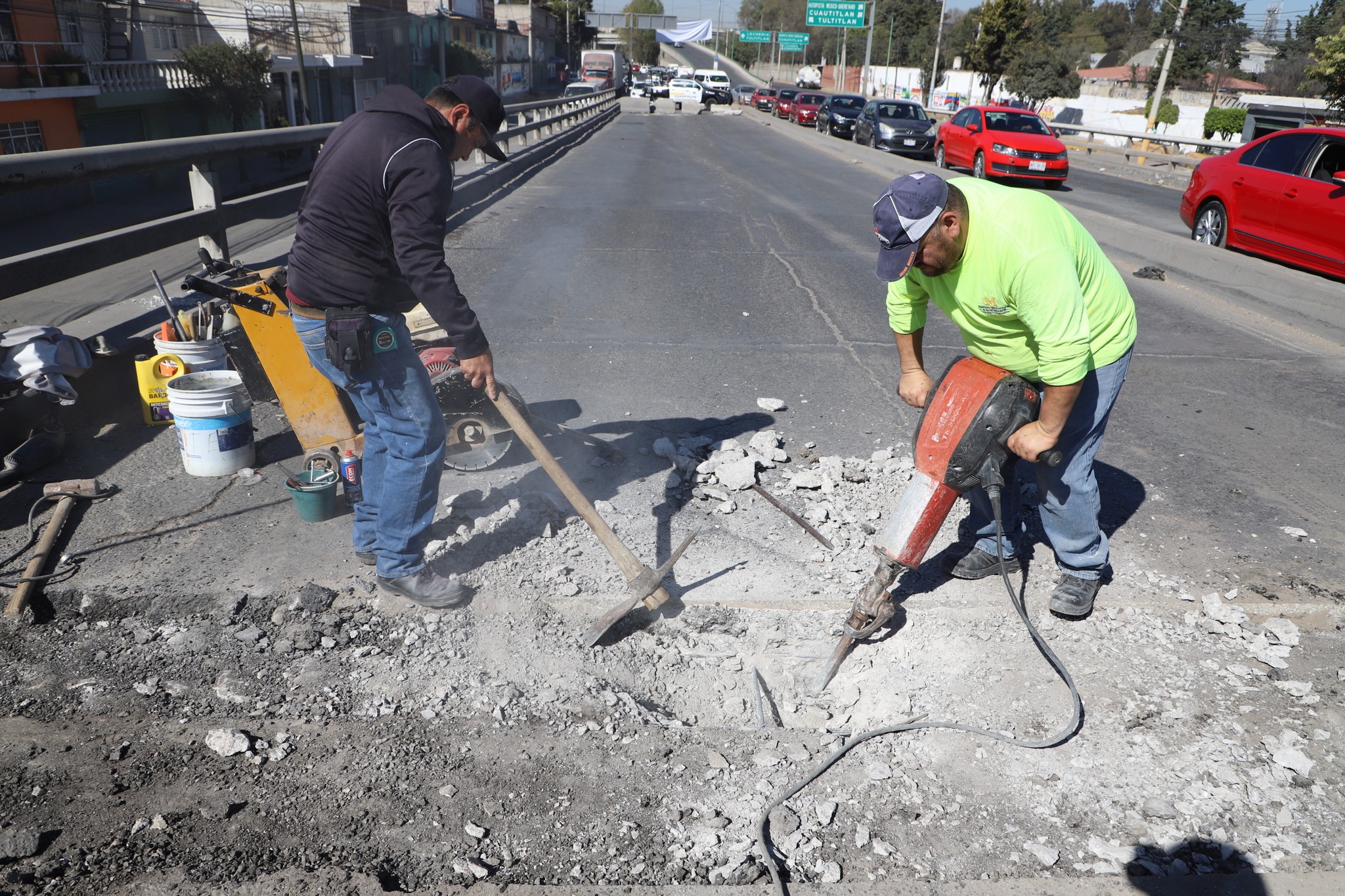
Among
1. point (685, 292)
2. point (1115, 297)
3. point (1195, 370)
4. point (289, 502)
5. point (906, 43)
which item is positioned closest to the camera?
point (1115, 297)

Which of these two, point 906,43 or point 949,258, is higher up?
point 906,43

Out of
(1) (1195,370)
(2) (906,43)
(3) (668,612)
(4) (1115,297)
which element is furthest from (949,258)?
(2) (906,43)

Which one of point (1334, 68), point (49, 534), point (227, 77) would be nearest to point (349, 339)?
point (49, 534)

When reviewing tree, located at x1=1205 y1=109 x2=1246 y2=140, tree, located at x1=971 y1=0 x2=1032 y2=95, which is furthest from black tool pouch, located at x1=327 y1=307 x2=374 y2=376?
tree, located at x1=971 y1=0 x2=1032 y2=95

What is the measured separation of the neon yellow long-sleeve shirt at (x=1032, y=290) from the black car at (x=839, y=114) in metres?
29.9

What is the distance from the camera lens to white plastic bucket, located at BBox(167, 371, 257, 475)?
13.4ft

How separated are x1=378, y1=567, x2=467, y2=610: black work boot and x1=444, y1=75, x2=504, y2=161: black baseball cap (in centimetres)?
160

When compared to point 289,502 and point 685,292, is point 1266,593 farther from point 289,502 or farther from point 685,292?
point 685,292

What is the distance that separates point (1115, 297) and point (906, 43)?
306 ft

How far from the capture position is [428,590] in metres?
3.35

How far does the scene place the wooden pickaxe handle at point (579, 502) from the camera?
323cm

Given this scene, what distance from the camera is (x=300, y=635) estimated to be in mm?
3209

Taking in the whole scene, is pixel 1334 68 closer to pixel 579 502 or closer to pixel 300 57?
pixel 579 502

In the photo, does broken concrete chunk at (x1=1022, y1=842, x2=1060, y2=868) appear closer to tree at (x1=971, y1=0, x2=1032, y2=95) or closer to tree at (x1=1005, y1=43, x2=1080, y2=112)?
tree at (x1=971, y1=0, x2=1032, y2=95)
